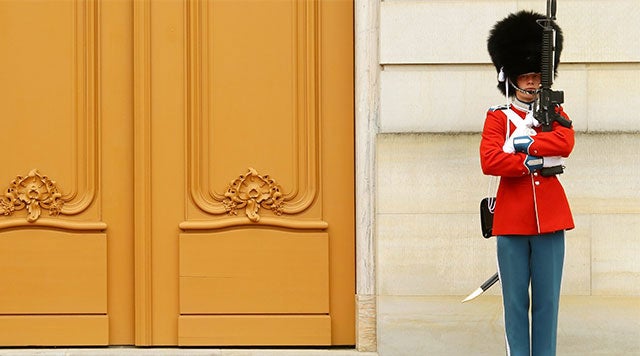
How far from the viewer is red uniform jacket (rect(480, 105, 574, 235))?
737 cm

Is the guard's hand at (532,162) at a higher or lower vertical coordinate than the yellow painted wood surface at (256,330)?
higher

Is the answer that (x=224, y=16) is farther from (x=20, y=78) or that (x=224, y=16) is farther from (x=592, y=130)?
(x=592, y=130)

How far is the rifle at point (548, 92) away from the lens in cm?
732

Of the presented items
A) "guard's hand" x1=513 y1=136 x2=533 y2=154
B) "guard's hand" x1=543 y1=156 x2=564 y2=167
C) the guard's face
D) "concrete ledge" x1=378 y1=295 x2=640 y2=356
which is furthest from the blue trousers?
"concrete ledge" x1=378 y1=295 x2=640 y2=356

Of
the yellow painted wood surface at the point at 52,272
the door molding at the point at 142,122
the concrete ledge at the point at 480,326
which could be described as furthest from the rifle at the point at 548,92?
the yellow painted wood surface at the point at 52,272

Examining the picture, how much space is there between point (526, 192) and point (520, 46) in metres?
0.77

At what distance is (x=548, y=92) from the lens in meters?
7.31

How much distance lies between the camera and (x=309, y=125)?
938 cm

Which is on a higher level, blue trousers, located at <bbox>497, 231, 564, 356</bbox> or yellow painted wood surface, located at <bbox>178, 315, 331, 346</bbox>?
blue trousers, located at <bbox>497, 231, 564, 356</bbox>

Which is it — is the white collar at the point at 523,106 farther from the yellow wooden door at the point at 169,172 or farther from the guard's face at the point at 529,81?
the yellow wooden door at the point at 169,172

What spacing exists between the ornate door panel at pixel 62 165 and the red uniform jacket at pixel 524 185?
9.28 ft

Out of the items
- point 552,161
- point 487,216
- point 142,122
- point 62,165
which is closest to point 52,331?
point 62,165

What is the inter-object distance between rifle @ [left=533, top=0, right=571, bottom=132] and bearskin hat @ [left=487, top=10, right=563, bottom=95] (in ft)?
0.30

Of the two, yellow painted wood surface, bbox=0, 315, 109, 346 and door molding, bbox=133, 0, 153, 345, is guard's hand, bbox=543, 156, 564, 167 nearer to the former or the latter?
door molding, bbox=133, 0, 153, 345
